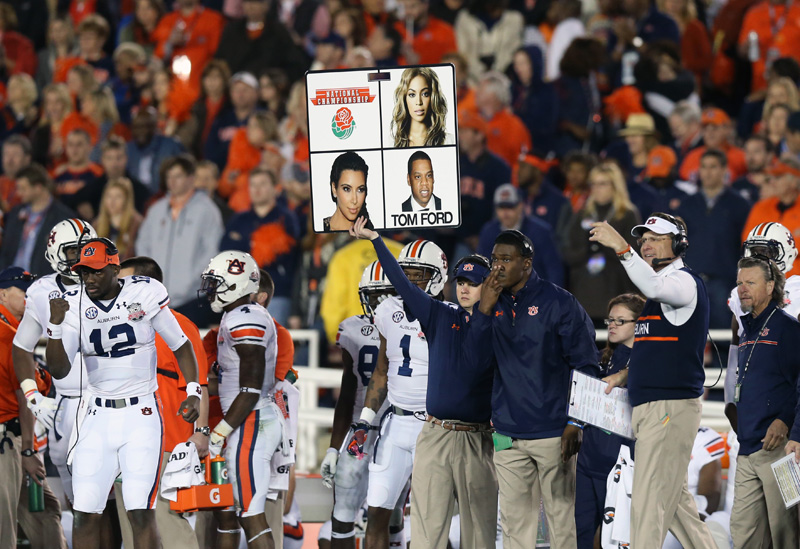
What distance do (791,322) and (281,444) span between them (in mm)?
3252

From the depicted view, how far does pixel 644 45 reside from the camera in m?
13.6

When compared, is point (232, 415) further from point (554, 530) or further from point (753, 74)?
point (753, 74)

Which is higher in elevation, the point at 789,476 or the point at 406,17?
the point at 406,17

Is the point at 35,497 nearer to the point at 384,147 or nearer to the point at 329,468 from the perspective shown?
the point at 329,468

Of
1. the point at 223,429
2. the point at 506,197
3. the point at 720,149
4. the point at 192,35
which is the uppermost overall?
the point at 192,35

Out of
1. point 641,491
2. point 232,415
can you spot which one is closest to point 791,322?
point 641,491

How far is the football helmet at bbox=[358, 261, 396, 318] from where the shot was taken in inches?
330

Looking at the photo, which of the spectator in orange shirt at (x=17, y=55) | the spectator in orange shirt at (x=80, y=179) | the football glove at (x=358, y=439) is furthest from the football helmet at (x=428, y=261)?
the spectator in orange shirt at (x=17, y=55)

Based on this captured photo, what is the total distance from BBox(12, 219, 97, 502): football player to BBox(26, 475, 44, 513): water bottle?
0.98 ft

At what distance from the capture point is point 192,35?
15.5m

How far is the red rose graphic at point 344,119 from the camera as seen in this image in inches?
297

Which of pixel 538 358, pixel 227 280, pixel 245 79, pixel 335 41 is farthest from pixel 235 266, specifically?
pixel 335 41

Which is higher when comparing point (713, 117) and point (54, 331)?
point (713, 117)

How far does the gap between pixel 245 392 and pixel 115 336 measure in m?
0.90
